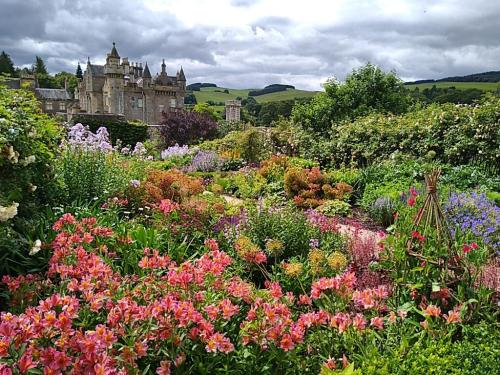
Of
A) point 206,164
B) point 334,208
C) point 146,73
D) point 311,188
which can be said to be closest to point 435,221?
point 334,208

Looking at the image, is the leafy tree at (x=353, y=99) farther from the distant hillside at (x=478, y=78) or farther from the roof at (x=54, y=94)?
the roof at (x=54, y=94)

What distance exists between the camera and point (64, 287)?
2.67 m

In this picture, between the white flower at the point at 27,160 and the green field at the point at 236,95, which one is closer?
the white flower at the point at 27,160

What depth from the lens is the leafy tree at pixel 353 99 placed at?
1683 cm

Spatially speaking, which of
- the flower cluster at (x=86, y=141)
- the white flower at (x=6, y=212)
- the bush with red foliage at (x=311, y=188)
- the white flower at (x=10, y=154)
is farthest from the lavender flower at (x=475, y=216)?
the flower cluster at (x=86, y=141)

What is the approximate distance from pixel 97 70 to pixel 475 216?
2399 inches

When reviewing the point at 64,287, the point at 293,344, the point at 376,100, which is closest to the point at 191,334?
the point at 293,344

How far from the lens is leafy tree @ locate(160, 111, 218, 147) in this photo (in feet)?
70.7

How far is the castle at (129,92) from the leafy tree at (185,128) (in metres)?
28.2

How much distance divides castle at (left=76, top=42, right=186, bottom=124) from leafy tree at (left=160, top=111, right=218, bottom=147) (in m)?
28.2

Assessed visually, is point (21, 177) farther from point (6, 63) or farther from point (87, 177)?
point (6, 63)

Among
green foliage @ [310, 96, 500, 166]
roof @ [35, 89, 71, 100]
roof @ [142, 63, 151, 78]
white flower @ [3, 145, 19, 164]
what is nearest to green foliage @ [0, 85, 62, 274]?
white flower @ [3, 145, 19, 164]

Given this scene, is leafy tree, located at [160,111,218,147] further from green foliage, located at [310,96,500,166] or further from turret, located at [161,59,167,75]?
turret, located at [161,59,167,75]

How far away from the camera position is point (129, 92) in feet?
175
